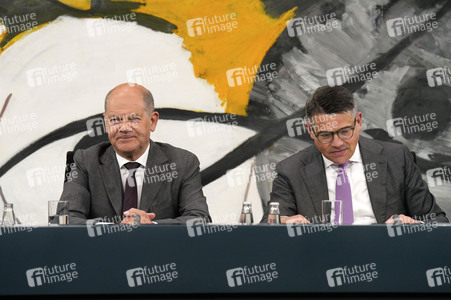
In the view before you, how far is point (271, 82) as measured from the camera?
3.88 m

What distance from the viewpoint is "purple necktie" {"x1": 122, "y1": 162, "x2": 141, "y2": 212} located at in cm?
277

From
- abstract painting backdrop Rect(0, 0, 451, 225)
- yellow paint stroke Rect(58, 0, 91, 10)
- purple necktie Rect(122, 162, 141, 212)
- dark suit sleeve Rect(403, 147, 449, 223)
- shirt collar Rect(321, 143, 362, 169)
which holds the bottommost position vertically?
dark suit sleeve Rect(403, 147, 449, 223)

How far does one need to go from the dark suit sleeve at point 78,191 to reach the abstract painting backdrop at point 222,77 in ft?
3.86

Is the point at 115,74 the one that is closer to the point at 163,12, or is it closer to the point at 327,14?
the point at 163,12

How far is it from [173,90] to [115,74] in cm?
42

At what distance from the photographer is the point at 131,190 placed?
2.82m

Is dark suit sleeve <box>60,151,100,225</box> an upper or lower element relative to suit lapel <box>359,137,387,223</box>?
upper

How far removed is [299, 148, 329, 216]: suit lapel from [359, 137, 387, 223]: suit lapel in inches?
7.9

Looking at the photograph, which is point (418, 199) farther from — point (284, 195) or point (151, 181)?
point (151, 181)

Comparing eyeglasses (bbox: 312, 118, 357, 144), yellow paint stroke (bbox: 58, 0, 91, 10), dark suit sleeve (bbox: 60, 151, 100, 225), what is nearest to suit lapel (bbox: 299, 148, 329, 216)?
eyeglasses (bbox: 312, 118, 357, 144)

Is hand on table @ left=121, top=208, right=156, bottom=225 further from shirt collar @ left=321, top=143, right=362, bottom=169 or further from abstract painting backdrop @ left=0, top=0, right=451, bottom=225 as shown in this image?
abstract painting backdrop @ left=0, top=0, right=451, bottom=225

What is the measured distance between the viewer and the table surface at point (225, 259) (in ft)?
5.33

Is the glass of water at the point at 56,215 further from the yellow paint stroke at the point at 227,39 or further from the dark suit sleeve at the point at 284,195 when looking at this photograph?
the yellow paint stroke at the point at 227,39

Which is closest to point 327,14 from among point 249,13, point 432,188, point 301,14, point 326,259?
point 301,14
